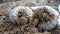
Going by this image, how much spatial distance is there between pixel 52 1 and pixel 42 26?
3.17 feet

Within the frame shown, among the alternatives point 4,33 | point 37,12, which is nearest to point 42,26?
point 37,12

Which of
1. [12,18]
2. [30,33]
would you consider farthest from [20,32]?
[12,18]

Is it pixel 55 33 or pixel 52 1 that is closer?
pixel 55 33

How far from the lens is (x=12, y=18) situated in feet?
4.47

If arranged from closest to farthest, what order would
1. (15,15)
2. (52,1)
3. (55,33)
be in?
(55,33) < (15,15) < (52,1)

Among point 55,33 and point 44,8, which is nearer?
point 55,33

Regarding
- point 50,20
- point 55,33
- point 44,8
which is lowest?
point 55,33

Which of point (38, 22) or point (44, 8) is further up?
point (44, 8)

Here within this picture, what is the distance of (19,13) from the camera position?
1.34m

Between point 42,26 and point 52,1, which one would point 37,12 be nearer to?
point 42,26

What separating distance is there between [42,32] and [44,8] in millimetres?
289

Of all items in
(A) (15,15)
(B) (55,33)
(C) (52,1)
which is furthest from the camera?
(C) (52,1)

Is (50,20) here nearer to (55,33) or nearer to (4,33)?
(55,33)

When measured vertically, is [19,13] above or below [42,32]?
above
